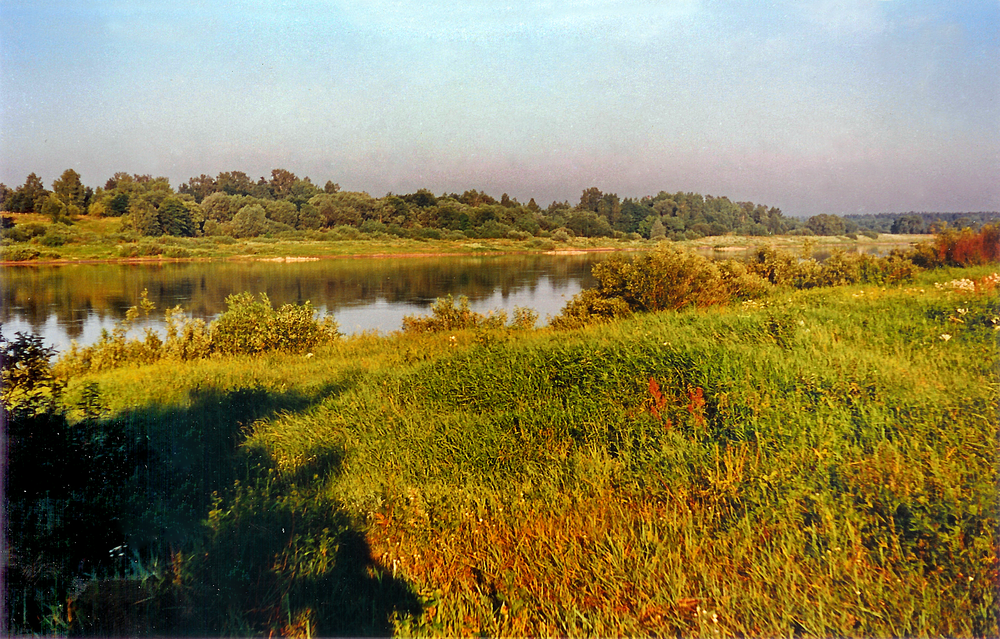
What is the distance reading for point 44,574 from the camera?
3.18 metres

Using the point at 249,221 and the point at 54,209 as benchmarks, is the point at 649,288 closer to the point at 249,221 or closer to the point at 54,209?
the point at 249,221

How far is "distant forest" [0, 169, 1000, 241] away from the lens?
11.3 metres

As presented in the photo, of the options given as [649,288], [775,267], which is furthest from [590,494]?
[775,267]

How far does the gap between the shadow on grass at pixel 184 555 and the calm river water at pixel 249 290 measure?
5.13 feet

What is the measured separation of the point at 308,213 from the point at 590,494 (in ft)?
41.9

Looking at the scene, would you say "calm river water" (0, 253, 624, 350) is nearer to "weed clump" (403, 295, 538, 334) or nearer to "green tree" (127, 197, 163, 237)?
"weed clump" (403, 295, 538, 334)

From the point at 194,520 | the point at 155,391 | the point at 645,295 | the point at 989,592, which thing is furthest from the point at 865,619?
the point at 645,295

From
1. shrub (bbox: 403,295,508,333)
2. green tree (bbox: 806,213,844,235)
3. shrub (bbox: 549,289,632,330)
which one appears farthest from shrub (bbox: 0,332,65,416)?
green tree (bbox: 806,213,844,235)

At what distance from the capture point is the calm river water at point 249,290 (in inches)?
424

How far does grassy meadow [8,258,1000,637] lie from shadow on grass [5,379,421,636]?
17mm

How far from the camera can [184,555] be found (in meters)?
3.27

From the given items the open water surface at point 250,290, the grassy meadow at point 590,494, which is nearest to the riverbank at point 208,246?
the open water surface at point 250,290

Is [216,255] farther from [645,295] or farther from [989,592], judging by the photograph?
[989,592]

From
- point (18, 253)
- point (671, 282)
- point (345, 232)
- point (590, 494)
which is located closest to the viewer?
point (590, 494)
